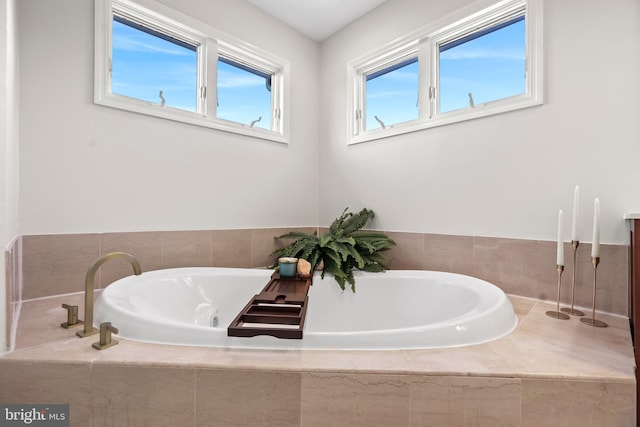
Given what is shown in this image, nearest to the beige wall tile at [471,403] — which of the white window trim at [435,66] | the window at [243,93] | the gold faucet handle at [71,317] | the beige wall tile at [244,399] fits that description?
the beige wall tile at [244,399]

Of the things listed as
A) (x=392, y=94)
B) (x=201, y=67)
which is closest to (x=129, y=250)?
(x=201, y=67)

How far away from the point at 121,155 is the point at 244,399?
5.15 ft

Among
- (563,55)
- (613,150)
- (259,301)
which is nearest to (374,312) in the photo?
(259,301)

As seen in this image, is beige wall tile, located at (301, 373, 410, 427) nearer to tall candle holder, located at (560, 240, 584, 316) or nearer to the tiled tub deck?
the tiled tub deck

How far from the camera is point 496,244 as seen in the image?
168 cm

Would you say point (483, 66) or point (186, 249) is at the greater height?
point (483, 66)

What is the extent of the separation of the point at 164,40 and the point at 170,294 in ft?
5.61

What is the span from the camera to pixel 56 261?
1488mm

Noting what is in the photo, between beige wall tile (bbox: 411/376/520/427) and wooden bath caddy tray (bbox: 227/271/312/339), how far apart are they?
0.42 meters

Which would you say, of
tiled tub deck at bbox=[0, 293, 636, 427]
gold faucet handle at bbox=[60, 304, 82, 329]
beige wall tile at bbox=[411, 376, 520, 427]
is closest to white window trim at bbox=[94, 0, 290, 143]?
gold faucet handle at bbox=[60, 304, 82, 329]

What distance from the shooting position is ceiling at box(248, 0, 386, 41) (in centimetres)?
225

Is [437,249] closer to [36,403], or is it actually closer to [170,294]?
[170,294]

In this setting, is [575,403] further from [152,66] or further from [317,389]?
[152,66]

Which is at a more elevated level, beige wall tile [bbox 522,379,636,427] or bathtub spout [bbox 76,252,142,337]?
bathtub spout [bbox 76,252,142,337]
